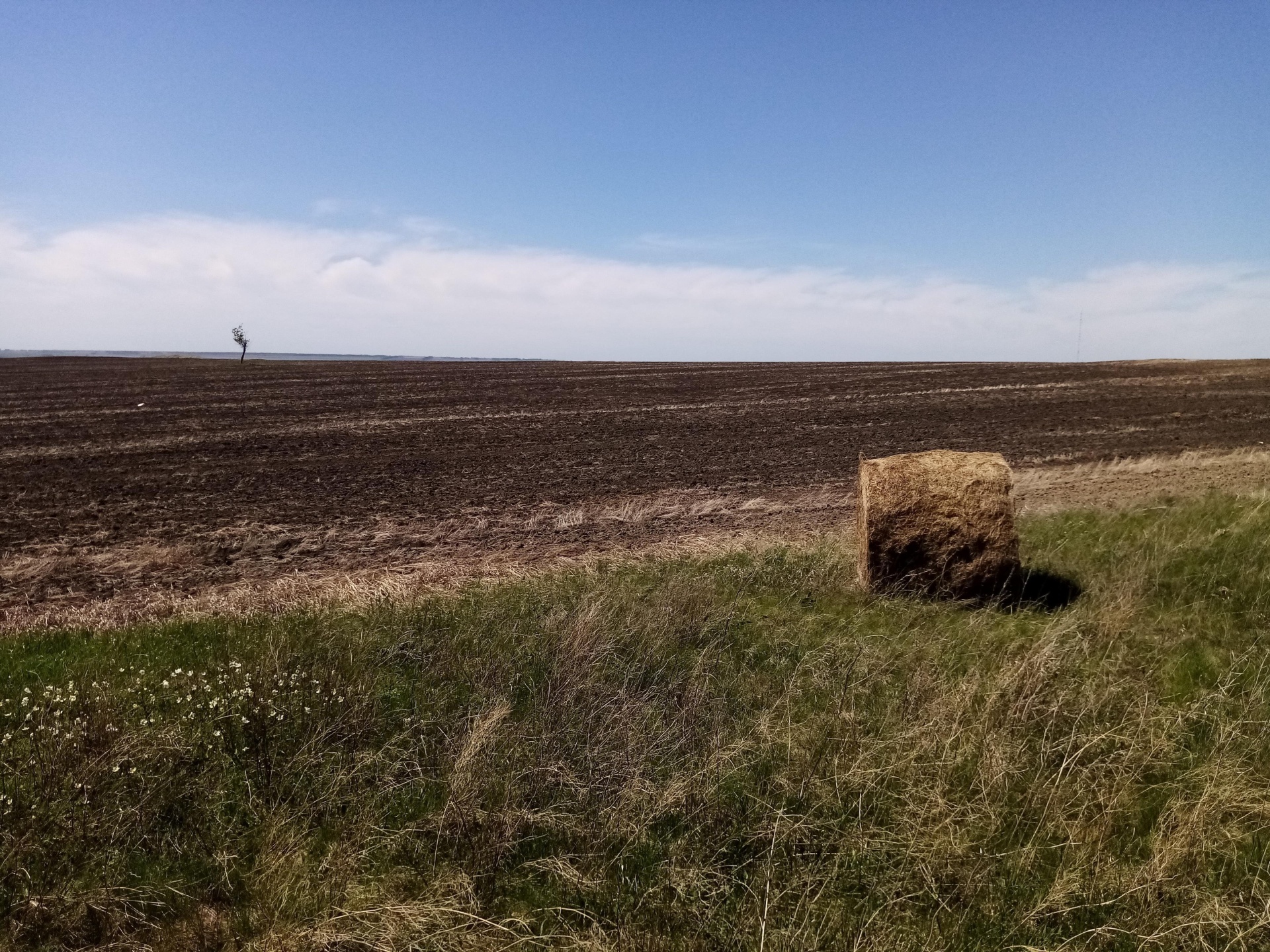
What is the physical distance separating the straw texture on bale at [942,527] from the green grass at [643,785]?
2.88ft

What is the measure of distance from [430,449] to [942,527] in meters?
15.9

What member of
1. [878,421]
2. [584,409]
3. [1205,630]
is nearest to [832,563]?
[1205,630]

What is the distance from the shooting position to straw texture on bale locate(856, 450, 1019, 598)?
7.64 metres

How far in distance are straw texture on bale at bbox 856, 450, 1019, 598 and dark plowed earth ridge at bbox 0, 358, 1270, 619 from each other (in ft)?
14.7

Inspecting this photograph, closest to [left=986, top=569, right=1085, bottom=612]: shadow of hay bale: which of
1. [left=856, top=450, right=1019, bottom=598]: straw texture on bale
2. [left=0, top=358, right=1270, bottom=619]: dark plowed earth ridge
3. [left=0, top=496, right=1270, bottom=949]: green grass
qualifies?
[left=856, top=450, right=1019, bottom=598]: straw texture on bale

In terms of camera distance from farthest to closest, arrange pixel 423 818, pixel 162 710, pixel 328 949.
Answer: pixel 162 710
pixel 423 818
pixel 328 949

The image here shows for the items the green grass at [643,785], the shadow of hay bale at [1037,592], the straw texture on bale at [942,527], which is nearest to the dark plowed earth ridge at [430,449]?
the straw texture on bale at [942,527]

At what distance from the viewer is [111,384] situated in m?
46.2

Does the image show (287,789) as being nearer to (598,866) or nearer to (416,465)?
(598,866)

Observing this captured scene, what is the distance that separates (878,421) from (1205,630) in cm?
2086

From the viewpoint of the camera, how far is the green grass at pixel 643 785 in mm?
3574

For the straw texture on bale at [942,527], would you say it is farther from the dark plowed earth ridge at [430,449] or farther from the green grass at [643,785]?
the dark plowed earth ridge at [430,449]

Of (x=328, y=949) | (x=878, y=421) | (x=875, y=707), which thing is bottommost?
(x=328, y=949)

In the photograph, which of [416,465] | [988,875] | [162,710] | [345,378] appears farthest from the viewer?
[345,378]
